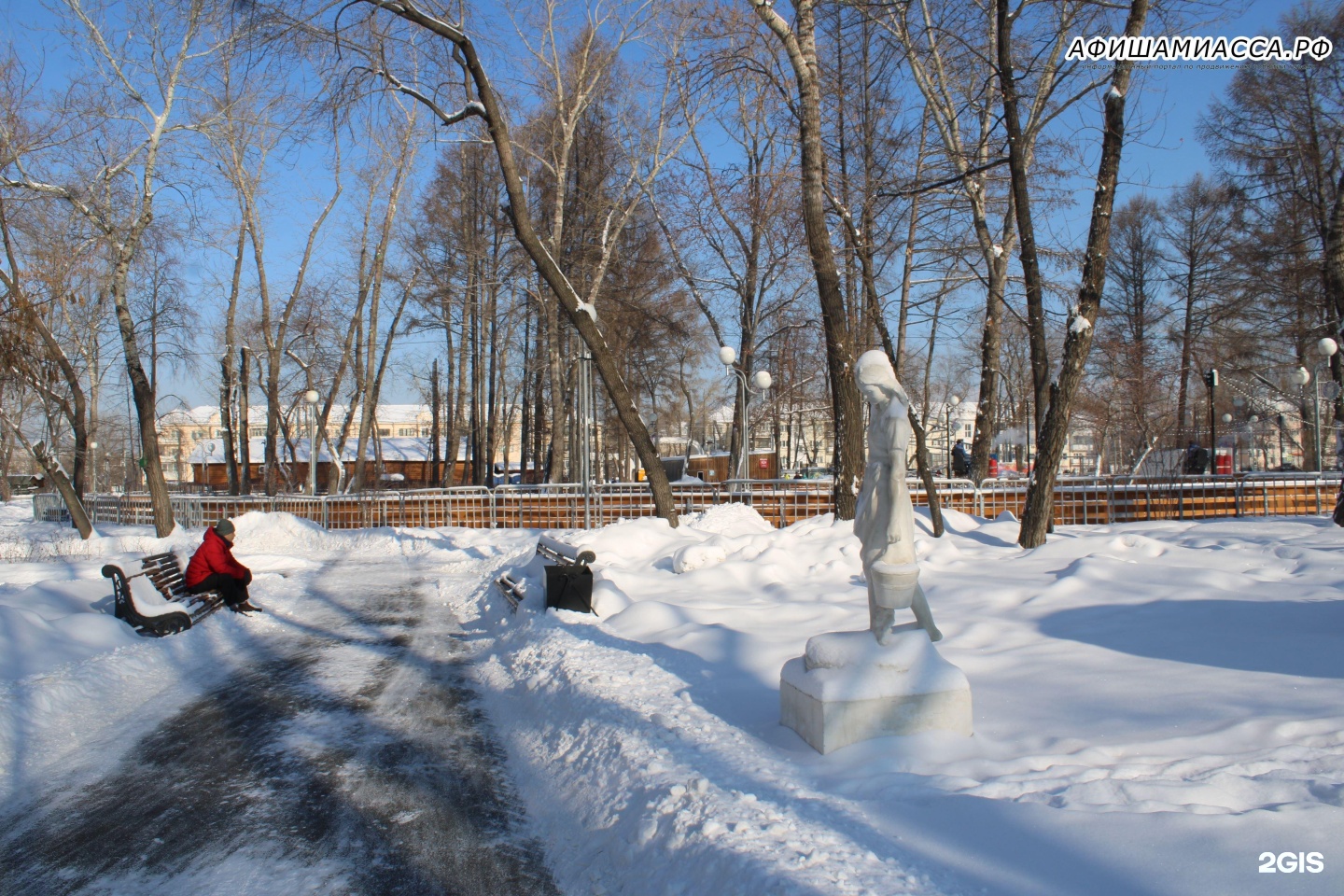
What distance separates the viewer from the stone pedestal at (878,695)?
439cm

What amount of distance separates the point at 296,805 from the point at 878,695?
10.4 feet

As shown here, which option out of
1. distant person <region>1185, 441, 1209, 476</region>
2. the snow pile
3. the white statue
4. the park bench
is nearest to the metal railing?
distant person <region>1185, 441, 1209, 476</region>

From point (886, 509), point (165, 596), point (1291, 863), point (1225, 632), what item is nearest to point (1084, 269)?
point (1225, 632)

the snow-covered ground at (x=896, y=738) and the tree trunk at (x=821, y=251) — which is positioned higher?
the tree trunk at (x=821, y=251)

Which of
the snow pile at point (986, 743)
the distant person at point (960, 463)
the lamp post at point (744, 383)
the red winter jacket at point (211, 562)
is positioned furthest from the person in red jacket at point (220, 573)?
the distant person at point (960, 463)

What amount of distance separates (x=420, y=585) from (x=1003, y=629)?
9551 millimetres

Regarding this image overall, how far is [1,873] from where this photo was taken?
12.8 feet

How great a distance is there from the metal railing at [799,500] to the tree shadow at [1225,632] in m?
10.4

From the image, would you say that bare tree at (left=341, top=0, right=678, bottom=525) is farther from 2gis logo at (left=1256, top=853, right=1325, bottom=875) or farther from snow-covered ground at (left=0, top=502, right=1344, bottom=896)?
2gis logo at (left=1256, top=853, right=1325, bottom=875)

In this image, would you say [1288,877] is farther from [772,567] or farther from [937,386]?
[937,386]

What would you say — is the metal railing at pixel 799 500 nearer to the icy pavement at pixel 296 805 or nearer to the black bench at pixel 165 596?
the black bench at pixel 165 596

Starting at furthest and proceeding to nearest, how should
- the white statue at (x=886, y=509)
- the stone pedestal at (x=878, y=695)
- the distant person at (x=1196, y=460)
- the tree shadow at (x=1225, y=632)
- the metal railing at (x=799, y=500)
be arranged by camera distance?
the distant person at (x=1196, y=460)
the metal railing at (x=799, y=500)
the tree shadow at (x=1225, y=632)
the white statue at (x=886, y=509)
the stone pedestal at (x=878, y=695)

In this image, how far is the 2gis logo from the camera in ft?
8.73

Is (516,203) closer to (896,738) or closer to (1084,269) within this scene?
(1084,269)
